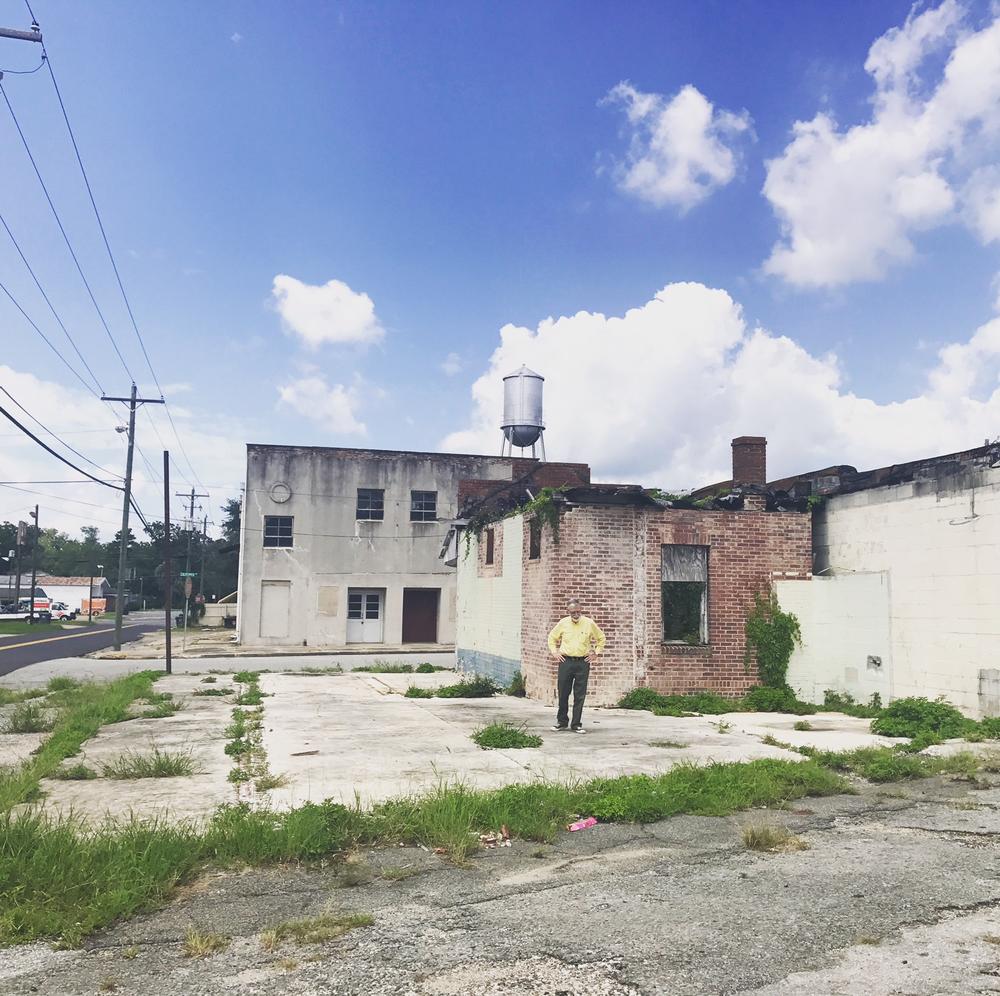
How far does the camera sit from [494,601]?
→ 1825 cm

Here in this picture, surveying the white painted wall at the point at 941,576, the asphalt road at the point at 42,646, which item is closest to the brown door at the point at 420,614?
the asphalt road at the point at 42,646

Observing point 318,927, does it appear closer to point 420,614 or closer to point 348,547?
point 348,547

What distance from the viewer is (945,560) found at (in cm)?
1189

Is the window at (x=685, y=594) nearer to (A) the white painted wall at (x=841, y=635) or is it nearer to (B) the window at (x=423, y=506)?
(A) the white painted wall at (x=841, y=635)

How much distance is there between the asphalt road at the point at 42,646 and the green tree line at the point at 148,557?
4496mm

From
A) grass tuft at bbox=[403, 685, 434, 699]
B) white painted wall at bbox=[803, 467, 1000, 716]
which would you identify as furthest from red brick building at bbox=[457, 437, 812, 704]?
grass tuft at bbox=[403, 685, 434, 699]

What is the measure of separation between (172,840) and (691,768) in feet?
15.1

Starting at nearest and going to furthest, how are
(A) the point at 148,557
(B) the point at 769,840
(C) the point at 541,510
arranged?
(B) the point at 769,840, (C) the point at 541,510, (A) the point at 148,557

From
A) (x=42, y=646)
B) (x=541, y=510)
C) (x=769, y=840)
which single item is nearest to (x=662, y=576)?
(x=541, y=510)

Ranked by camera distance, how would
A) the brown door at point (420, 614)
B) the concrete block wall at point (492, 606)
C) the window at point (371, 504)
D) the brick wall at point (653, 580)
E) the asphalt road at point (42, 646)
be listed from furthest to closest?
the brown door at point (420, 614) → the window at point (371, 504) → the asphalt road at point (42, 646) → the concrete block wall at point (492, 606) → the brick wall at point (653, 580)

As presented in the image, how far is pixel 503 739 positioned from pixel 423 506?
25.4m

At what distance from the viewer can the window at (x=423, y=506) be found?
1371 inches

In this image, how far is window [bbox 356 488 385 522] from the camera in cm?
3444

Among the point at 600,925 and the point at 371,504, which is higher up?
the point at 371,504
